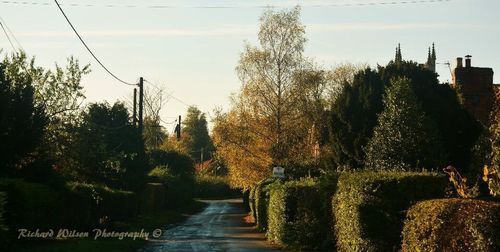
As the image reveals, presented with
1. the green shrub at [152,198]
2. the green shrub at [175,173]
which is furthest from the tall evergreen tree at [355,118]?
the green shrub at [175,173]

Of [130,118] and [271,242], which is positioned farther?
[130,118]

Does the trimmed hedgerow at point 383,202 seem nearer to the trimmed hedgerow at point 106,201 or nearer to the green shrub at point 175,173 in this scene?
the trimmed hedgerow at point 106,201

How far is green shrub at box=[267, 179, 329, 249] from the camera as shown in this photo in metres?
20.1

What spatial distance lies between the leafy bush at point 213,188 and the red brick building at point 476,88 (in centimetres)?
6477

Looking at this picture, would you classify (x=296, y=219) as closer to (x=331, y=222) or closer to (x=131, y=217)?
(x=331, y=222)

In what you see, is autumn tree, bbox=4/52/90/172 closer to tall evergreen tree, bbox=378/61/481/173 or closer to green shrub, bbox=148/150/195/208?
tall evergreen tree, bbox=378/61/481/173

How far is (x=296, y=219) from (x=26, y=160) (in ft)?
30.9

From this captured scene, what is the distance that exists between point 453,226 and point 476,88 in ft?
90.8

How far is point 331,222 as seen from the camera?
19.1m

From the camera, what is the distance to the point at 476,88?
117 feet

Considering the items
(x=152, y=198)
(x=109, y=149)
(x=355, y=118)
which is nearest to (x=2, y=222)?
(x=355, y=118)

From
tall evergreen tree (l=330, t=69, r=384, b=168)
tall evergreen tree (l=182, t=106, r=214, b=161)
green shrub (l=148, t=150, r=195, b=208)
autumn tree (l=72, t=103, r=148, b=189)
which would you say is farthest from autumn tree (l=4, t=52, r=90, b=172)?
tall evergreen tree (l=182, t=106, r=214, b=161)

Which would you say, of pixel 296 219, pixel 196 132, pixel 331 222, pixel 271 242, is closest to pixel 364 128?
pixel 271 242

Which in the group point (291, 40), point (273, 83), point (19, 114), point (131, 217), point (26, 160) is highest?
point (291, 40)
